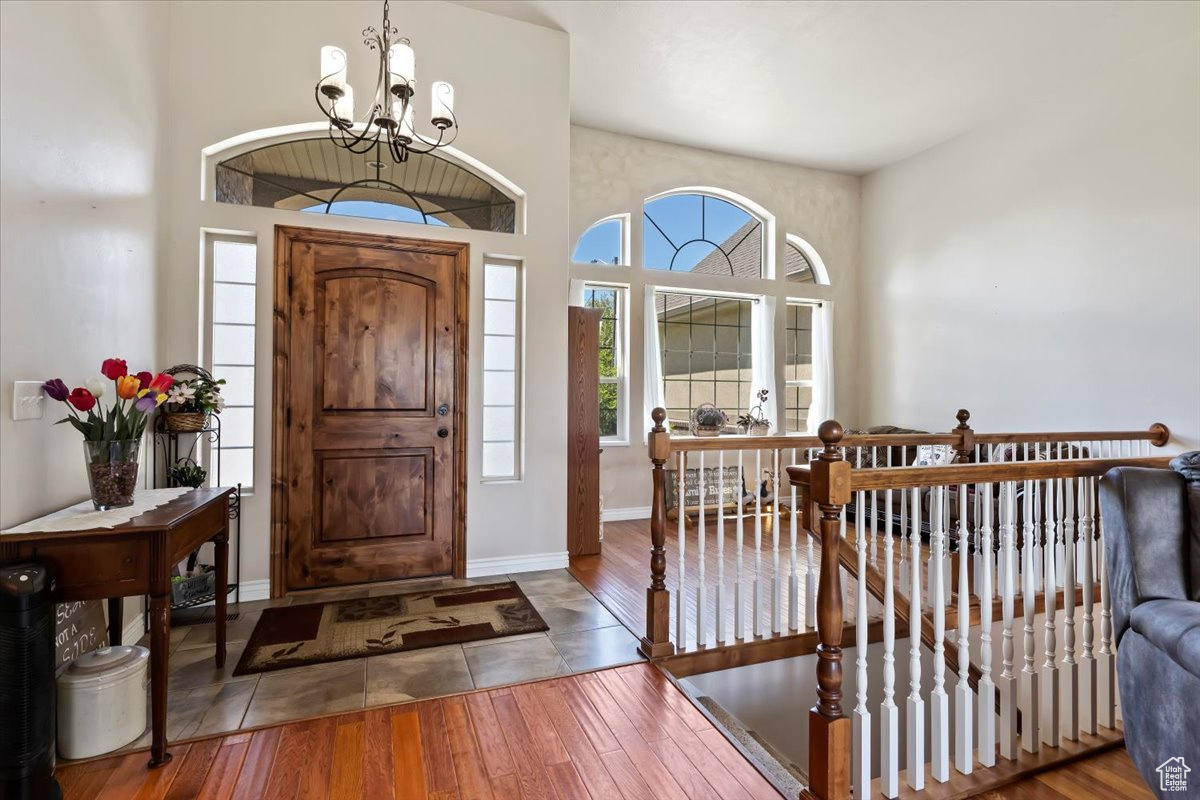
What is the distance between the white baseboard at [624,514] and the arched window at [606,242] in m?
2.45

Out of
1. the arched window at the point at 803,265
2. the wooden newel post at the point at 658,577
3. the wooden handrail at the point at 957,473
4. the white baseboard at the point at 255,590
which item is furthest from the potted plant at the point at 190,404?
the arched window at the point at 803,265

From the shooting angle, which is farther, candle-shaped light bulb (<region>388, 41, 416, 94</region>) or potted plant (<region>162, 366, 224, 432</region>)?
potted plant (<region>162, 366, 224, 432</region>)

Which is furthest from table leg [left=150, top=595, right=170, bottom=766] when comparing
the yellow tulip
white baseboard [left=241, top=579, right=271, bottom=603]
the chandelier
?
the chandelier

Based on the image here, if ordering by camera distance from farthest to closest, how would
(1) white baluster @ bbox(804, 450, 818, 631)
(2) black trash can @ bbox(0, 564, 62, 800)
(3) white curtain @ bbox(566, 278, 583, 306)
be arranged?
(3) white curtain @ bbox(566, 278, 583, 306), (1) white baluster @ bbox(804, 450, 818, 631), (2) black trash can @ bbox(0, 564, 62, 800)

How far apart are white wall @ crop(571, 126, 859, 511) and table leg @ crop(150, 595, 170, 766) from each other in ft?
12.7

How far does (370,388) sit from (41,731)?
7.05 feet

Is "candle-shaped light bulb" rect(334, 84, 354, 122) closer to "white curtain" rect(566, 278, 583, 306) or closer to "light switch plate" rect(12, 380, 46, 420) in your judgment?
"light switch plate" rect(12, 380, 46, 420)

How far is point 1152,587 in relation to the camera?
173 cm

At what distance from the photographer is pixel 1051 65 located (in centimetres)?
424

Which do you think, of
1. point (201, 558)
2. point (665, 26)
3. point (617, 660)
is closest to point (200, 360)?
point (201, 558)

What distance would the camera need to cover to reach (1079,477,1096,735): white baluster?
203 centimetres

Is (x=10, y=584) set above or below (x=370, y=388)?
below

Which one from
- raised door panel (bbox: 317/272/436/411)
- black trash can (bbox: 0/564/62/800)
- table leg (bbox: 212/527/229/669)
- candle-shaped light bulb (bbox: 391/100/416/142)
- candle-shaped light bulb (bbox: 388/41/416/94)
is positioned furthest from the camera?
raised door panel (bbox: 317/272/436/411)

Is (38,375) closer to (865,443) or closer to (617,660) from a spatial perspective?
(617,660)
